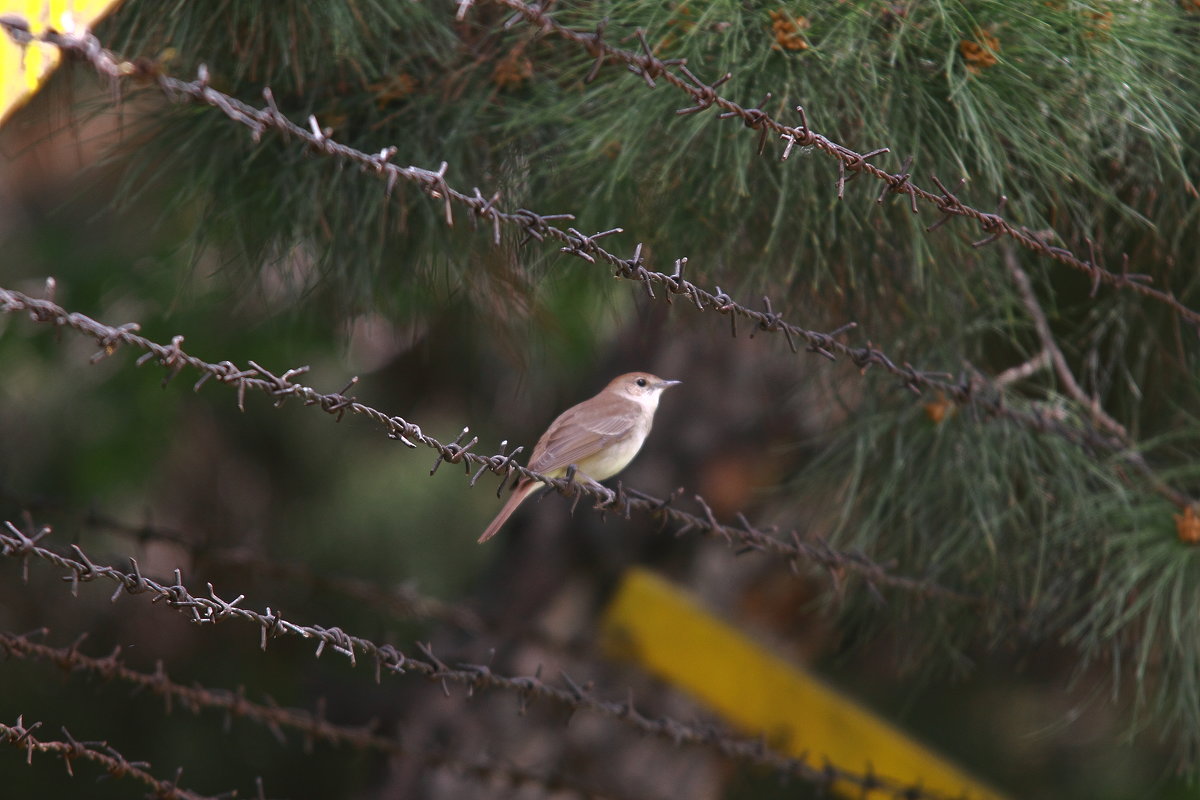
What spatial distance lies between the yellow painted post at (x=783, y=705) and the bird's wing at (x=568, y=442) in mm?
773

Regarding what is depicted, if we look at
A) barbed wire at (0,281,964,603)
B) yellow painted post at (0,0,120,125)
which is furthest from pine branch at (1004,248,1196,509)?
yellow painted post at (0,0,120,125)

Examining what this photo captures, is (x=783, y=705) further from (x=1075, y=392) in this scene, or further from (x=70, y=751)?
(x=70, y=751)

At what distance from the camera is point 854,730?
2703 millimetres

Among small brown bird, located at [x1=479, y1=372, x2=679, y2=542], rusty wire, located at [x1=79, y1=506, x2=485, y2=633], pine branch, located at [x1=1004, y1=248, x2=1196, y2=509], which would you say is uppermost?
pine branch, located at [x1=1004, y1=248, x2=1196, y2=509]

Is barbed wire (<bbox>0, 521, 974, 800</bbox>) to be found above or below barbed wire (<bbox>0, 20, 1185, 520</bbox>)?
below

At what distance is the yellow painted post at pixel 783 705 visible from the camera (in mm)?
2686

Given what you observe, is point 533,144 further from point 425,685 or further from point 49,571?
point 49,571

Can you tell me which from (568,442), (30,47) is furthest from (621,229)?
(30,47)

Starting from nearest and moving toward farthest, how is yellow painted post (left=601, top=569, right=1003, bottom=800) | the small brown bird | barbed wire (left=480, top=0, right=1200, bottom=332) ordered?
barbed wire (left=480, top=0, right=1200, bottom=332) < the small brown bird < yellow painted post (left=601, top=569, right=1003, bottom=800)

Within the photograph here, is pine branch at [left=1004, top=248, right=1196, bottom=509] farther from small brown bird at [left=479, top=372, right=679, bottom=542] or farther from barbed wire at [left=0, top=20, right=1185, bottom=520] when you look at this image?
small brown bird at [left=479, top=372, right=679, bottom=542]

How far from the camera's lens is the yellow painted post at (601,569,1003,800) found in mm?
2686

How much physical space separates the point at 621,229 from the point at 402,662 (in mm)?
625

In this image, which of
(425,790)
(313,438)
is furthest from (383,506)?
(425,790)

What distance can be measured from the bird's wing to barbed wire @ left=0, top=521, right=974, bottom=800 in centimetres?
37
